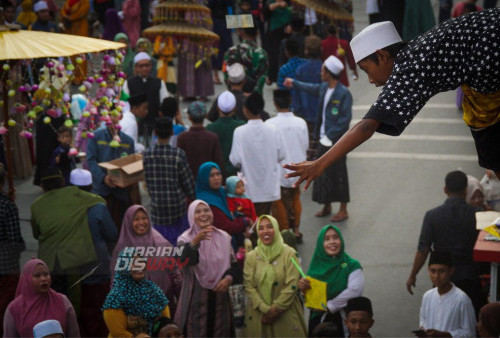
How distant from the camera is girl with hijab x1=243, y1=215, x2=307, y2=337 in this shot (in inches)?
288

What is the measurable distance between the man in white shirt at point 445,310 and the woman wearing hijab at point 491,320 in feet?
2.39

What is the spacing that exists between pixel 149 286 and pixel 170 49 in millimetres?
6988

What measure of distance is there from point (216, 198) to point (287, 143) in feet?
4.85

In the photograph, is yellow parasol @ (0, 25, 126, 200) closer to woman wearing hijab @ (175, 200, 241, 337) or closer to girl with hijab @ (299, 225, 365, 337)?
woman wearing hijab @ (175, 200, 241, 337)

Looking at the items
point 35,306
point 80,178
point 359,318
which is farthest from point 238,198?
point 35,306

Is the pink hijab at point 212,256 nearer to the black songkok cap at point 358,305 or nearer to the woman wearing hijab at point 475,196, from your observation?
the black songkok cap at point 358,305

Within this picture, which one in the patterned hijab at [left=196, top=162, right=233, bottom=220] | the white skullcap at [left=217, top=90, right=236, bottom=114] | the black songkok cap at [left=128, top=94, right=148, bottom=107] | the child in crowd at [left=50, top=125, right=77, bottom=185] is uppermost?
the black songkok cap at [left=128, top=94, right=148, bottom=107]

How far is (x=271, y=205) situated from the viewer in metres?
9.42

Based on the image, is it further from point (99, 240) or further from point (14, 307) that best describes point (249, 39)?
point (14, 307)

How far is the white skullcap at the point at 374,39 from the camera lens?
139 inches

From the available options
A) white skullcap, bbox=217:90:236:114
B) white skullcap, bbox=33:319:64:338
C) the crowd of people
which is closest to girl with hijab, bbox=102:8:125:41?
the crowd of people

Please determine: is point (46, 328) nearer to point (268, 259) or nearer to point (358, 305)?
point (268, 259)

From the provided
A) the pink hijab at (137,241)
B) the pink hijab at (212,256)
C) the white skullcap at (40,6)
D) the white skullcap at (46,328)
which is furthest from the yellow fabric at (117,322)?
the white skullcap at (40,6)

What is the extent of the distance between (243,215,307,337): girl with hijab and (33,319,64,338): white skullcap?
171 cm
